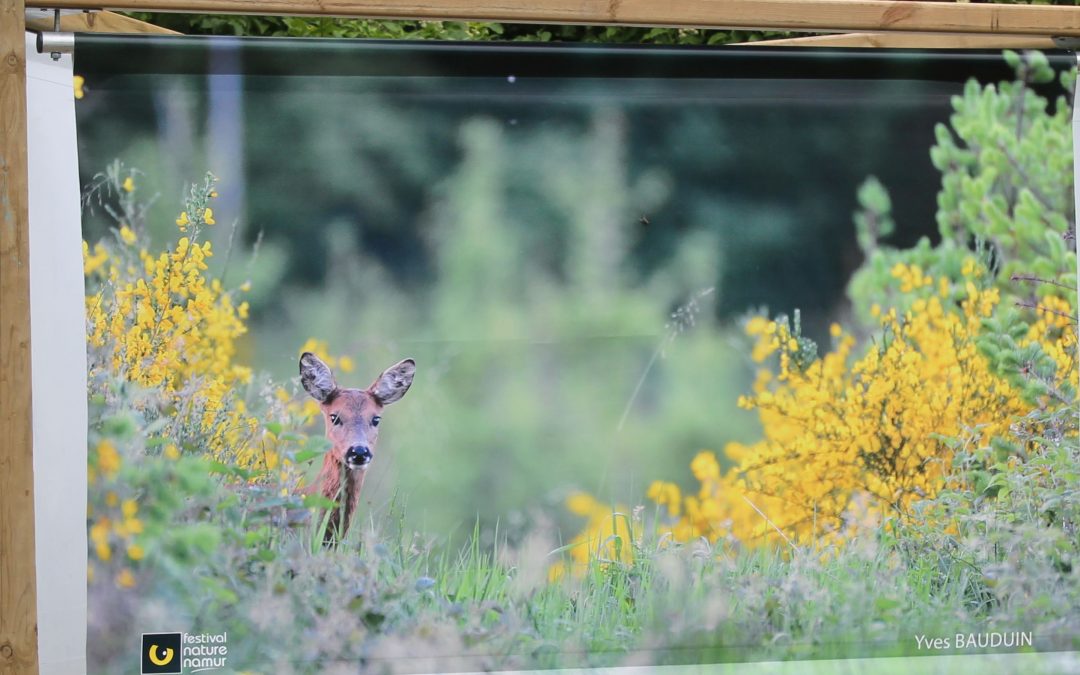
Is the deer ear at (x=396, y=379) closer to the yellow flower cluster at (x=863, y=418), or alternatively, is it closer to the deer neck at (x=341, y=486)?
the deer neck at (x=341, y=486)

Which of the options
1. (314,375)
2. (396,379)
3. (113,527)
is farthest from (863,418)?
(113,527)

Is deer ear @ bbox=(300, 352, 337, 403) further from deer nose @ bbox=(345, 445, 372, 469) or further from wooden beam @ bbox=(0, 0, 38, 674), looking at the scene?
wooden beam @ bbox=(0, 0, 38, 674)

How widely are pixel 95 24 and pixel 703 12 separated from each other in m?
1.73

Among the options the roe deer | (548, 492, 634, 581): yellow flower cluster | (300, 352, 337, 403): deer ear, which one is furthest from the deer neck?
(548, 492, 634, 581): yellow flower cluster

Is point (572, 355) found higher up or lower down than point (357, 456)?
higher up

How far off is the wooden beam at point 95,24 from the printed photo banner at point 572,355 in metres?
0.13

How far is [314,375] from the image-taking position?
2.89 meters

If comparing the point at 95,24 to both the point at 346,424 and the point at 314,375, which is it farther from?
the point at 346,424

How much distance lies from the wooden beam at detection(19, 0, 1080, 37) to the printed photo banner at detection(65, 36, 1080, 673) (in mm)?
122

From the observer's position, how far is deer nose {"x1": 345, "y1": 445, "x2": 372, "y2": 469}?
9.55ft

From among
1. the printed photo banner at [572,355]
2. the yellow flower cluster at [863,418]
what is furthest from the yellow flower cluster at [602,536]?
the yellow flower cluster at [863,418]

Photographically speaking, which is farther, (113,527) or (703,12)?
(703,12)

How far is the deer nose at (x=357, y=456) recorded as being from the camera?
291cm

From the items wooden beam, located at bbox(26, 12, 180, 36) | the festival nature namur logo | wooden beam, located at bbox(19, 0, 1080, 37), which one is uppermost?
wooden beam, located at bbox(26, 12, 180, 36)
